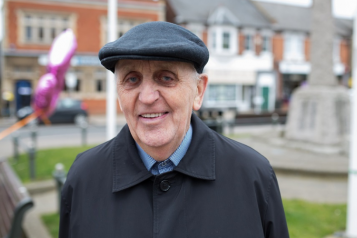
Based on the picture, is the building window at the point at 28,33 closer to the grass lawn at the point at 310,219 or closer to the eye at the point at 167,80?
the grass lawn at the point at 310,219

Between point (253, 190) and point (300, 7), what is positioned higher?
point (300, 7)

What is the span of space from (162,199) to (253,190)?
0.42 m

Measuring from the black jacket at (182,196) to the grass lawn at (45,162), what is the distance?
234 inches

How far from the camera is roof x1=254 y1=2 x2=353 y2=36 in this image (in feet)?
102

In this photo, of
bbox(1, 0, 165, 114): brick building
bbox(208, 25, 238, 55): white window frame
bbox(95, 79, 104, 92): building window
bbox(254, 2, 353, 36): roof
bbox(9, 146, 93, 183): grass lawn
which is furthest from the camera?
bbox(254, 2, 353, 36): roof

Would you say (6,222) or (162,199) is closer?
(162,199)

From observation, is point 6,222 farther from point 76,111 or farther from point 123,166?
point 76,111

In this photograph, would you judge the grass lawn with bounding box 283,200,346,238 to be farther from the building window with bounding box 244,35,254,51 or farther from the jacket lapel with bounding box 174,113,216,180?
the building window with bounding box 244,35,254,51

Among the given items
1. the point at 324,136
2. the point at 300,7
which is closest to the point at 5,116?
the point at 324,136

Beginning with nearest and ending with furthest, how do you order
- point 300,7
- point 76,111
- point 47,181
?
1. point 47,181
2. point 76,111
3. point 300,7

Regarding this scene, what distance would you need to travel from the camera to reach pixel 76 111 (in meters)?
19.8

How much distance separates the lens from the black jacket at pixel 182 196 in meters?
1.53

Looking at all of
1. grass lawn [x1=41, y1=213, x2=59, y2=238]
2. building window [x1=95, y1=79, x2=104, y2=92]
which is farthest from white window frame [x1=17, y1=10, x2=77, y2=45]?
grass lawn [x1=41, y1=213, x2=59, y2=238]

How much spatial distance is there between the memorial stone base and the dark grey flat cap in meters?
8.01
